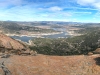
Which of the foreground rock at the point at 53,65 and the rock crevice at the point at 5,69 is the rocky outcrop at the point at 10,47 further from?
the rock crevice at the point at 5,69

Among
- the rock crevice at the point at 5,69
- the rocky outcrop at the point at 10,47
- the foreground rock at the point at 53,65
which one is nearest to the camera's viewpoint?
the rock crevice at the point at 5,69

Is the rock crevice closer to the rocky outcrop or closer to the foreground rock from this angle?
the foreground rock

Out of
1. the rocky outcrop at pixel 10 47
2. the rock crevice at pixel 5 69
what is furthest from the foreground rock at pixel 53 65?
the rocky outcrop at pixel 10 47

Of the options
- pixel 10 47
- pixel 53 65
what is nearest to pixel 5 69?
pixel 53 65

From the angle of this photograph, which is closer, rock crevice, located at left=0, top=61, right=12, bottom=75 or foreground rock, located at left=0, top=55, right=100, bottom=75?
rock crevice, located at left=0, top=61, right=12, bottom=75

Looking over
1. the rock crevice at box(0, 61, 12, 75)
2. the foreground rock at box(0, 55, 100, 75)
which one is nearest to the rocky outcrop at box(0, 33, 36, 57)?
the foreground rock at box(0, 55, 100, 75)

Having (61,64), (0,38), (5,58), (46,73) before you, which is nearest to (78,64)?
(61,64)

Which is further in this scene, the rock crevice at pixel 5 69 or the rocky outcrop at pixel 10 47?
the rocky outcrop at pixel 10 47

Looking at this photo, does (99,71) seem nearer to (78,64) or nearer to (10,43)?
(78,64)

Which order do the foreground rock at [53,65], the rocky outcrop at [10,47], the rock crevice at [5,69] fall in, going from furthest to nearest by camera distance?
the rocky outcrop at [10,47] < the foreground rock at [53,65] < the rock crevice at [5,69]

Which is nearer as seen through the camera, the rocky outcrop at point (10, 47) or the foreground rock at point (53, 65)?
the foreground rock at point (53, 65)
